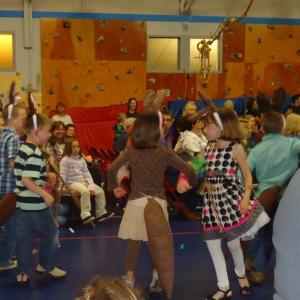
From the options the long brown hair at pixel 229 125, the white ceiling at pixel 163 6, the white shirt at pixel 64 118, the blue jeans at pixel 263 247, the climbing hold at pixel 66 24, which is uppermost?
the white ceiling at pixel 163 6

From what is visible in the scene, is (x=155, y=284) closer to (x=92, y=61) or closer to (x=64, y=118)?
(x=64, y=118)

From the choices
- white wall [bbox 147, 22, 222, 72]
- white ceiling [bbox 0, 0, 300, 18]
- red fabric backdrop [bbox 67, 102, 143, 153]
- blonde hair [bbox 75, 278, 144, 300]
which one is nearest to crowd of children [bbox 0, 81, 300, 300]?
blonde hair [bbox 75, 278, 144, 300]

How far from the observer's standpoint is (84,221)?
688 centimetres

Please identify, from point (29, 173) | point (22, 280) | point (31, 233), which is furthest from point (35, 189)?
point (22, 280)

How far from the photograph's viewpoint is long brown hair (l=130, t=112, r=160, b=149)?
428 cm

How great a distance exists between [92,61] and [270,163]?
7.92 m

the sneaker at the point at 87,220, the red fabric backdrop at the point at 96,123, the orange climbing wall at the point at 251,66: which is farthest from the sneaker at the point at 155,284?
the orange climbing wall at the point at 251,66

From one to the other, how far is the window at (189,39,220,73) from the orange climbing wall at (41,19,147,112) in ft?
3.73

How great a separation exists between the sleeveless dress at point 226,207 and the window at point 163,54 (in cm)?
832

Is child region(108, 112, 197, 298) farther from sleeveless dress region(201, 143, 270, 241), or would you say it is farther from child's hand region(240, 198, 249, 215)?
child's hand region(240, 198, 249, 215)

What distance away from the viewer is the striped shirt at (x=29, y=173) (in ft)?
14.8

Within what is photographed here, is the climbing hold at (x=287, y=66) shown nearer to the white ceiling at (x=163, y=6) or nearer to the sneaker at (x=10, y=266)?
the white ceiling at (x=163, y=6)

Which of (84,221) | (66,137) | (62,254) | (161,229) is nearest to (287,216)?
(161,229)

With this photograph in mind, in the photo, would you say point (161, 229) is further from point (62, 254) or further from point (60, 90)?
point (60, 90)
